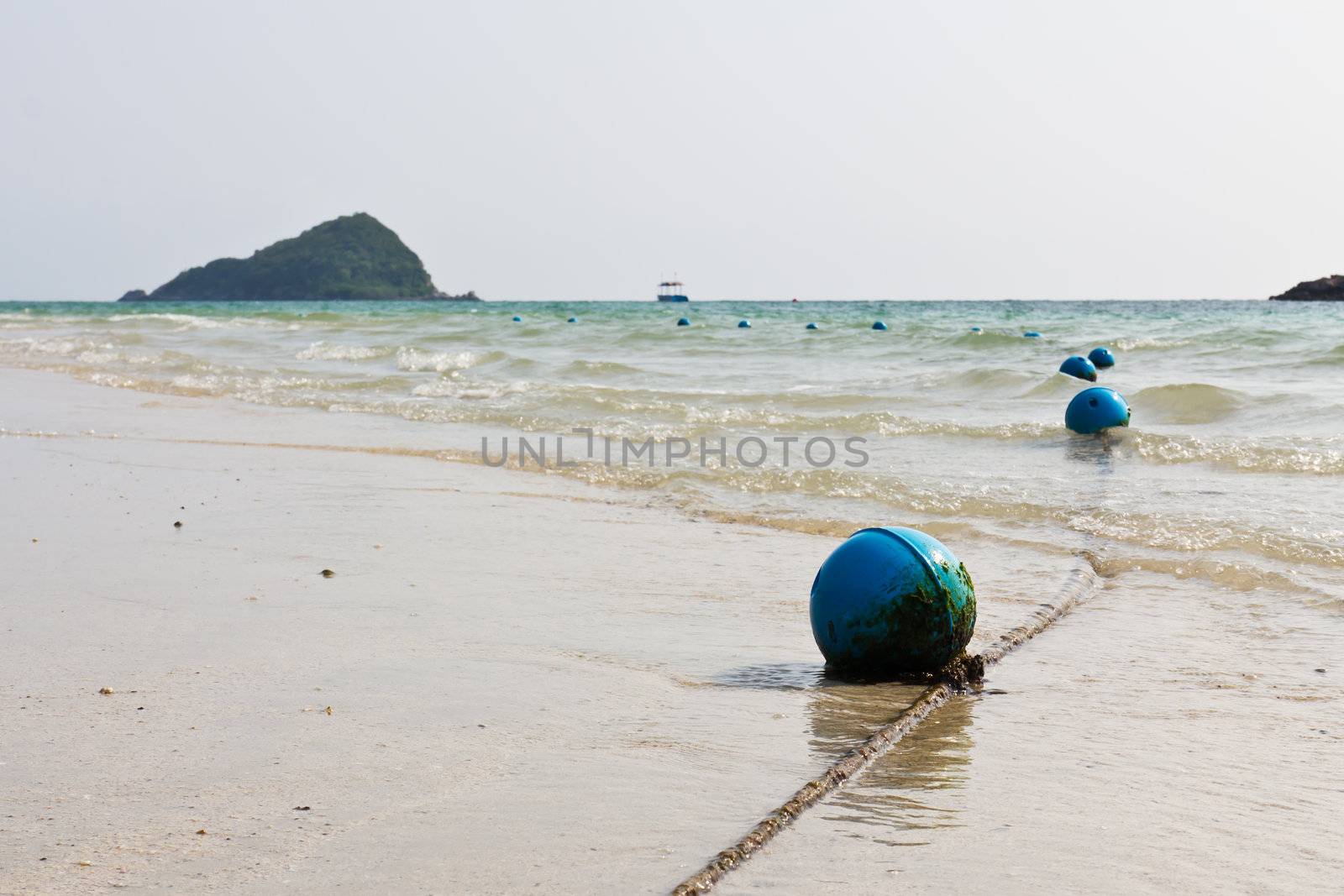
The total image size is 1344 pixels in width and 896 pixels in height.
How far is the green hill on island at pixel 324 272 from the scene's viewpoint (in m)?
137

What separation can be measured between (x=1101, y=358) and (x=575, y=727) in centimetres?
1889

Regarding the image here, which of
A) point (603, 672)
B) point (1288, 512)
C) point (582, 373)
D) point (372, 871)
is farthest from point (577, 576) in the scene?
point (582, 373)

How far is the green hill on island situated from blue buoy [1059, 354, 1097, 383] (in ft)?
412

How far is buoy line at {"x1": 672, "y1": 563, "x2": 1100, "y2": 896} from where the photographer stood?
2.72m

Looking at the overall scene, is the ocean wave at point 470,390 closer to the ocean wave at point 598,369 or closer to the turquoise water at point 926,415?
the turquoise water at point 926,415

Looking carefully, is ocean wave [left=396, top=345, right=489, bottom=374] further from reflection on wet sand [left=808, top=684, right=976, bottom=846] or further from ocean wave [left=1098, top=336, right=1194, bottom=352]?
reflection on wet sand [left=808, top=684, right=976, bottom=846]

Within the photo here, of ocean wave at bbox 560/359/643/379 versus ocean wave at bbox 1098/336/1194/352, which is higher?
ocean wave at bbox 1098/336/1194/352

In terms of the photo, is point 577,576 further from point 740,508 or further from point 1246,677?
point 1246,677

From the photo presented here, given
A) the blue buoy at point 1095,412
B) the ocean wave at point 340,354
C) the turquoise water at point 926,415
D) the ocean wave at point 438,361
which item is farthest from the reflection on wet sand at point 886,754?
the ocean wave at point 340,354

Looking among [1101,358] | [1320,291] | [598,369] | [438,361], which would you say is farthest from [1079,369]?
[1320,291]

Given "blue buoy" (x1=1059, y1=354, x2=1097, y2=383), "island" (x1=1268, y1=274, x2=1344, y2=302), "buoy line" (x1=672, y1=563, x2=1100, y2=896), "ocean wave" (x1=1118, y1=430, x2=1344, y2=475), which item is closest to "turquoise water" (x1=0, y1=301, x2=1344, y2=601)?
"ocean wave" (x1=1118, y1=430, x2=1344, y2=475)

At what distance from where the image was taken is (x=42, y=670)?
4141mm

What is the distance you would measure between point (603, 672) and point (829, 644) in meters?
0.80

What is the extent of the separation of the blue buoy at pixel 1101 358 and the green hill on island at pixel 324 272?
402 ft
